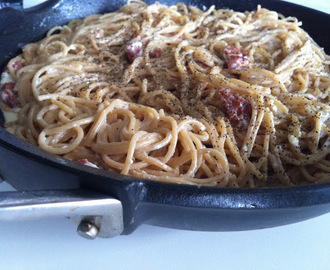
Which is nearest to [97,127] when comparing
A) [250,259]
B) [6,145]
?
[6,145]

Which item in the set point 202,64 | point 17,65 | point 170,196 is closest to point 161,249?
point 170,196

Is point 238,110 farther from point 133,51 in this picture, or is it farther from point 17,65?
point 17,65

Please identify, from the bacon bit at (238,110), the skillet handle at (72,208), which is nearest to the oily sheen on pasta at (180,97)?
the bacon bit at (238,110)

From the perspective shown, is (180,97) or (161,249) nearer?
(161,249)

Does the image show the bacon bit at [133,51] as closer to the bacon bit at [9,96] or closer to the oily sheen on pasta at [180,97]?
the oily sheen on pasta at [180,97]

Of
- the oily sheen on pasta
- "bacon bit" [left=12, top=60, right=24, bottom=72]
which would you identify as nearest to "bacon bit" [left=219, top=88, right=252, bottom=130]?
the oily sheen on pasta

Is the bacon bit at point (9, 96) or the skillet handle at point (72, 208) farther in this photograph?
the bacon bit at point (9, 96)
